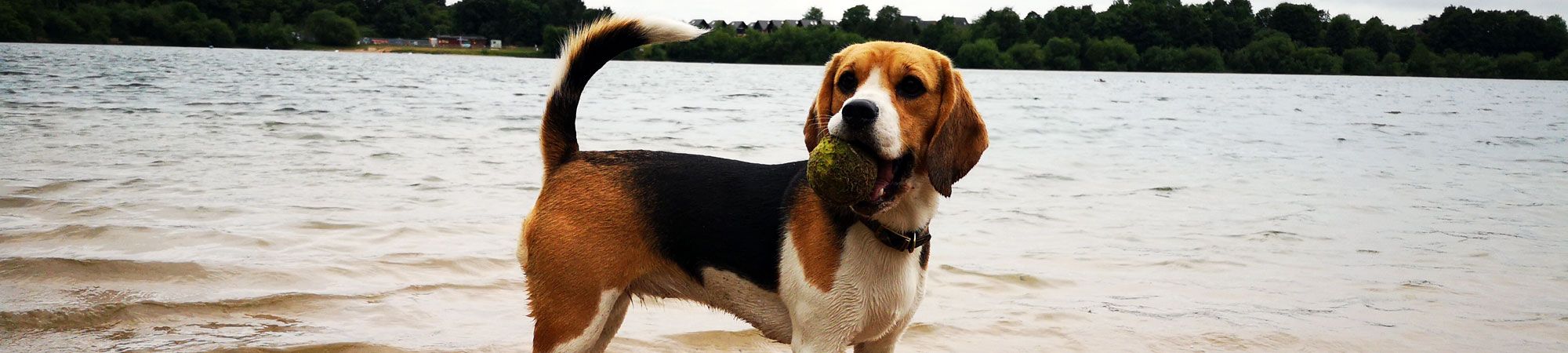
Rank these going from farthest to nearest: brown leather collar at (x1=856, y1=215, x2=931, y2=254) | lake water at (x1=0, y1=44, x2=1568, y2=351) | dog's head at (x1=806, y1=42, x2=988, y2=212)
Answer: lake water at (x1=0, y1=44, x2=1568, y2=351)
brown leather collar at (x1=856, y1=215, x2=931, y2=254)
dog's head at (x1=806, y1=42, x2=988, y2=212)

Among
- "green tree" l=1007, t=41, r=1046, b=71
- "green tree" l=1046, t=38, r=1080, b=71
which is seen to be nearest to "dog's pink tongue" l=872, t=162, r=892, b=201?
"green tree" l=1046, t=38, r=1080, b=71

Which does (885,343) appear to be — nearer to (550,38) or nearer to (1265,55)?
(550,38)

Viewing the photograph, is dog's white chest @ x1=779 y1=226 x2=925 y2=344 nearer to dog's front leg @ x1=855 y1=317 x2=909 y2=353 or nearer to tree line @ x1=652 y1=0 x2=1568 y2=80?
dog's front leg @ x1=855 y1=317 x2=909 y2=353

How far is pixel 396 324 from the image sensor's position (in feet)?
20.7

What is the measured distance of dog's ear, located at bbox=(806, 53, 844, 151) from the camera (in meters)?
3.97

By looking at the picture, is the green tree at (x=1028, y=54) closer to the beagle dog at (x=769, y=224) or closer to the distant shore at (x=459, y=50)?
the distant shore at (x=459, y=50)

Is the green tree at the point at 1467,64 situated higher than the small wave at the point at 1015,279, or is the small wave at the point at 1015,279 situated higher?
the small wave at the point at 1015,279

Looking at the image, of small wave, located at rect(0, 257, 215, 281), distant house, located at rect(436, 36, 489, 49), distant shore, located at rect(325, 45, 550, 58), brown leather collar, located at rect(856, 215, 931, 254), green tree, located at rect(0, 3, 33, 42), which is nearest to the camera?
brown leather collar, located at rect(856, 215, 931, 254)

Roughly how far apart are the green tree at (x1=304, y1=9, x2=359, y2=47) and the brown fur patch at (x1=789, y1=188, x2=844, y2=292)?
139 m

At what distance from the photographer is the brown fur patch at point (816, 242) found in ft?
12.8

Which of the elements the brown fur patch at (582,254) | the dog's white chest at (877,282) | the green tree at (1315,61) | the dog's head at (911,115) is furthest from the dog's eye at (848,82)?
the green tree at (1315,61)

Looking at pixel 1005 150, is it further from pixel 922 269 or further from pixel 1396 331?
pixel 922 269

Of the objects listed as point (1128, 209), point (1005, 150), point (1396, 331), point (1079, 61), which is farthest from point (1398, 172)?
point (1079, 61)

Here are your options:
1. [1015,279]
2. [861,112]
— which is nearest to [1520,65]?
[1015,279]
